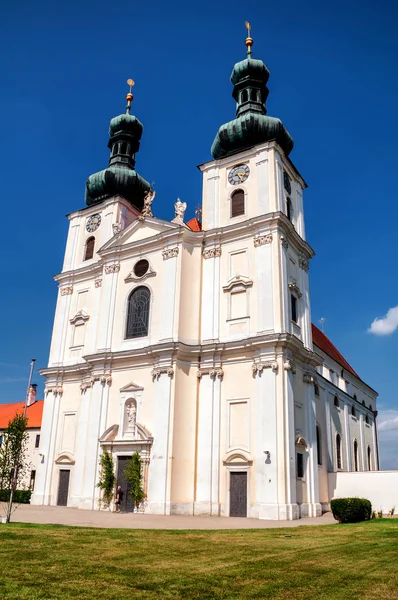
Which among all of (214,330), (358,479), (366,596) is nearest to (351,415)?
(358,479)

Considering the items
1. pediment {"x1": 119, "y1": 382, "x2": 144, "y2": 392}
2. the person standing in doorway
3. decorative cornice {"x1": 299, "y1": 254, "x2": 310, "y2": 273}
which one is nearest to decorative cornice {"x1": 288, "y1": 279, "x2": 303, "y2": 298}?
decorative cornice {"x1": 299, "y1": 254, "x2": 310, "y2": 273}

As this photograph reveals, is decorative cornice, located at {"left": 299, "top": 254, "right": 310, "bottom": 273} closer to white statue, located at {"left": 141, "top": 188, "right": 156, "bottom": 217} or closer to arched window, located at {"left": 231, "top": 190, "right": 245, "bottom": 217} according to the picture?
arched window, located at {"left": 231, "top": 190, "right": 245, "bottom": 217}

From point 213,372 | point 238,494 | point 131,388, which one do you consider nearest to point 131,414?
point 131,388

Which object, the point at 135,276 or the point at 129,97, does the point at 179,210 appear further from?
the point at 129,97

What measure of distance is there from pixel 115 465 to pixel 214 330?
8756 mm

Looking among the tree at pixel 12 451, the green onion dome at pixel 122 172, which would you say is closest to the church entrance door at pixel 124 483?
the tree at pixel 12 451

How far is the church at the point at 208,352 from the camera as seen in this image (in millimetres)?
24312

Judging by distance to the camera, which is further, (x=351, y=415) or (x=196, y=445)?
(x=351, y=415)

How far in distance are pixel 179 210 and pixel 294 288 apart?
8.52m

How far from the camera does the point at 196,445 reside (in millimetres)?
25578

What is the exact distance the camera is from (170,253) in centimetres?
2922

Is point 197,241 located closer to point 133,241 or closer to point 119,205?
point 133,241

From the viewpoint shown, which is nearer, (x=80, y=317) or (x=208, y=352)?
(x=208, y=352)

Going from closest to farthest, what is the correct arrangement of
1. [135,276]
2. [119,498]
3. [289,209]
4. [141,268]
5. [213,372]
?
1. [119,498]
2. [213,372]
3. [135,276]
4. [141,268]
5. [289,209]
